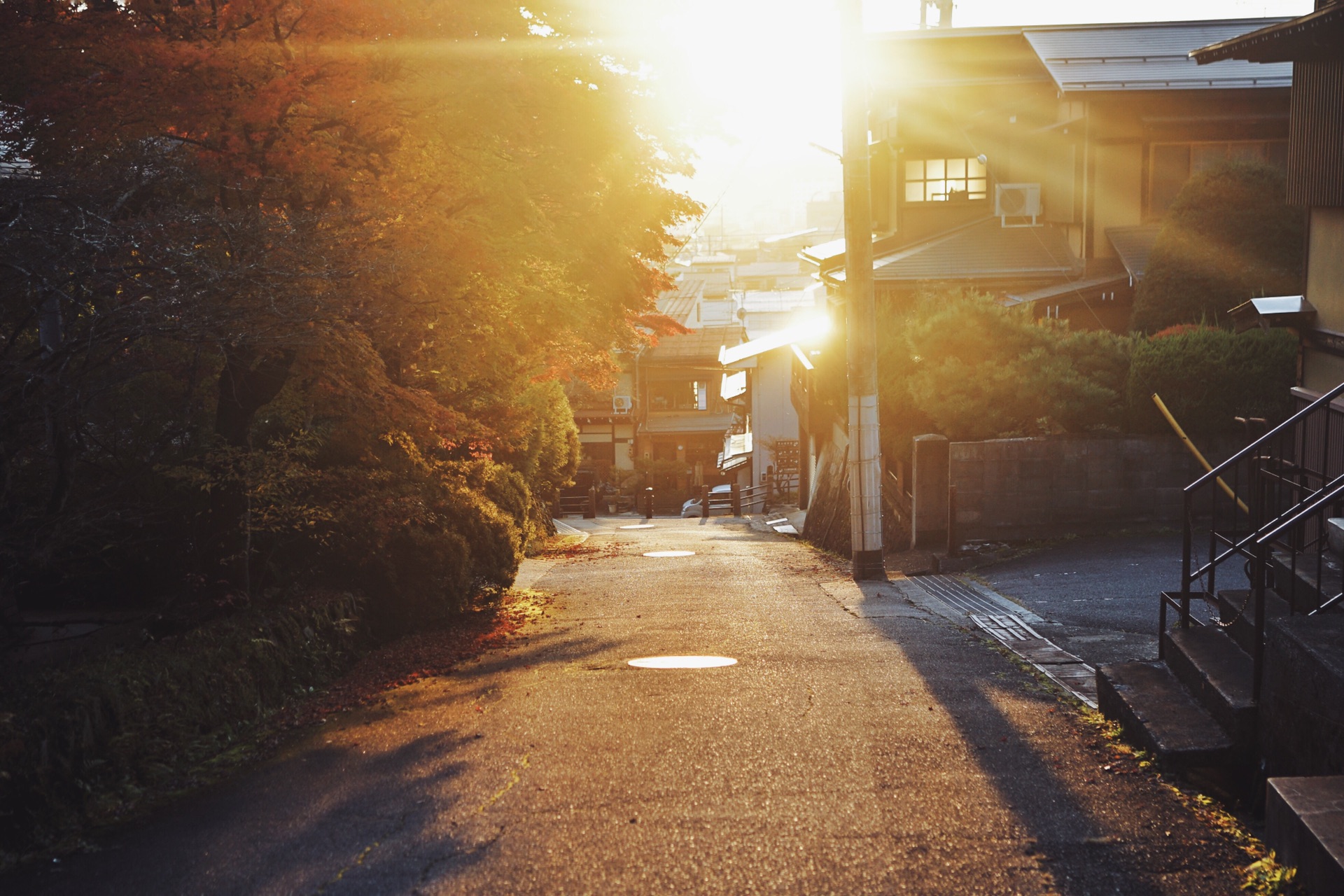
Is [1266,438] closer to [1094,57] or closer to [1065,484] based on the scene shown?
[1065,484]

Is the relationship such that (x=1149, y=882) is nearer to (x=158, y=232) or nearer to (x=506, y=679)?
(x=506, y=679)

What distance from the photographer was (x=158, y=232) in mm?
7266

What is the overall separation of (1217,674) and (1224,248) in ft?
51.0

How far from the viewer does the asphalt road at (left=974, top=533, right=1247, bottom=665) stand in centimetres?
922

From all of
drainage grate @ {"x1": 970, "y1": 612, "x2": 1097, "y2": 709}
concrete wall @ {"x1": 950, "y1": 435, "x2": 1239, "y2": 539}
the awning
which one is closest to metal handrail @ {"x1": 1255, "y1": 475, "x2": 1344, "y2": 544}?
drainage grate @ {"x1": 970, "y1": 612, "x2": 1097, "y2": 709}

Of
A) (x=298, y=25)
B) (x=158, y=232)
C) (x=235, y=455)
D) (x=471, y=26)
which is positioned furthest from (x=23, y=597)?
(x=471, y=26)

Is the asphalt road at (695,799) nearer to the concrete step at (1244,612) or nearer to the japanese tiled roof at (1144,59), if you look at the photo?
the concrete step at (1244,612)

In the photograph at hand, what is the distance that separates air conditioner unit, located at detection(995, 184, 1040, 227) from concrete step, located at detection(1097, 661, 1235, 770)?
20184 millimetres

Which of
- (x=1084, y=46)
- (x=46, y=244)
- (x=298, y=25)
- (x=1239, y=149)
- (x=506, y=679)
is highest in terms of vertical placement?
(x=1084, y=46)

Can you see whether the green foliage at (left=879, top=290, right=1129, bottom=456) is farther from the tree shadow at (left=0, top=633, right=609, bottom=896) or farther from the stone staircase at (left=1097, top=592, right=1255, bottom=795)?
the tree shadow at (left=0, top=633, right=609, bottom=896)

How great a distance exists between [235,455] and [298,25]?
3807 millimetres

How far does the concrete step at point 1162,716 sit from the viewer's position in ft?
17.9

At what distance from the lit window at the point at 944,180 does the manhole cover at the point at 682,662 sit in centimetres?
2069

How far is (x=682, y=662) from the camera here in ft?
29.6
